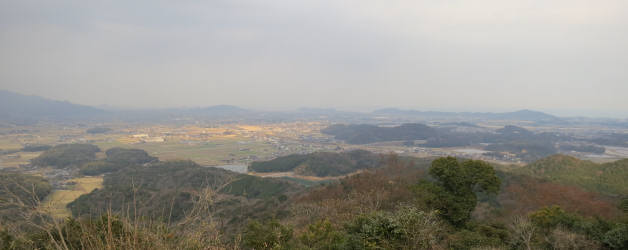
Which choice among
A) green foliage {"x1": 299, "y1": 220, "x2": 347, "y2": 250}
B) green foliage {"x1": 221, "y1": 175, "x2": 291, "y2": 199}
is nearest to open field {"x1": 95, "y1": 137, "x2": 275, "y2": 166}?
green foliage {"x1": 221, "y1": 175, "x2": 291, "y2": 199}

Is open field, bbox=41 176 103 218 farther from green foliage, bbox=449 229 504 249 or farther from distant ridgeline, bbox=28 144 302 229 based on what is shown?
green foliage, bbox=449 229 504 249

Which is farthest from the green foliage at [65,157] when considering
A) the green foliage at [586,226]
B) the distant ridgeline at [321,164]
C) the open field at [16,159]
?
the green foliage at [586,226]

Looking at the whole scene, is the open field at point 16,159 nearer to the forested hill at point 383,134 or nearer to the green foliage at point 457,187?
the green foliage at point 457,187

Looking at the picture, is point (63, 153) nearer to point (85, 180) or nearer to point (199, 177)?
point (85, 180)

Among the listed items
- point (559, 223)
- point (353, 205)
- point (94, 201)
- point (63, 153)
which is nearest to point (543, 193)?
point (559, 223)

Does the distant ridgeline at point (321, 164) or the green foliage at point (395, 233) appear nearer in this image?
Result: the green foliage at point (395, 233)

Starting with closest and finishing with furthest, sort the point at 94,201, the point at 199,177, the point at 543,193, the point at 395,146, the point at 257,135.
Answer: the point at 543,193 < the point at 94,201 < the point at 199,177 < the point at 395,146 < the point at 257,135

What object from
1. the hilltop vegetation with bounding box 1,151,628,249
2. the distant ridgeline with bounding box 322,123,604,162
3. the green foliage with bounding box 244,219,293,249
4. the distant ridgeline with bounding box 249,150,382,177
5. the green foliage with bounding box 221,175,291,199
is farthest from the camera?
the distant ridgeline with bounding box 322,123,604,162
